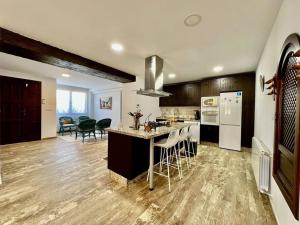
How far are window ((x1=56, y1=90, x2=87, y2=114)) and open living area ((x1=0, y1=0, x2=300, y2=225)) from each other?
10.3 ft

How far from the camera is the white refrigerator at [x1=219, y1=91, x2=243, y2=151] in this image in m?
4.43

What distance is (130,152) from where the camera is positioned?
237 centimetres

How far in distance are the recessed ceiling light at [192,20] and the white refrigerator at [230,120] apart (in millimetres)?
3266

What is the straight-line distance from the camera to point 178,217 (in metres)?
1.70

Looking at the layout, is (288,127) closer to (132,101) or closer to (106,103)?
(132,101)

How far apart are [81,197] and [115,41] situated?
8.43 feet

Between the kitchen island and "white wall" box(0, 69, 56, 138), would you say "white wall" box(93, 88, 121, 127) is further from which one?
the kitchen island

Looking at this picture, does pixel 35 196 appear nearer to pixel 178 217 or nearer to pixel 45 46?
pixel 178 217

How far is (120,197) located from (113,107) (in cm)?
643

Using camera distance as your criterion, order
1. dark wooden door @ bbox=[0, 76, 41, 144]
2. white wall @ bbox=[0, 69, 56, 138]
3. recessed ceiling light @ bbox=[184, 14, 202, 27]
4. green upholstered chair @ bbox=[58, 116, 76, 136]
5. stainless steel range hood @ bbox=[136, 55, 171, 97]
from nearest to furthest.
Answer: recessed ceiling light @ bbox=[184, 14, 202, 27] → stainless steel range hood @ bbox=[136, 55, 171, 97] → dark wooden door @ bbox=[0, 76, 41, 144] → white wall @ bbox=[0, 69, 56, 138] → green upholstered chair @ bbox=[58, 116, 76, 136]

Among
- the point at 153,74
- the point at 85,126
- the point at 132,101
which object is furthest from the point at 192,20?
the point at 85,126

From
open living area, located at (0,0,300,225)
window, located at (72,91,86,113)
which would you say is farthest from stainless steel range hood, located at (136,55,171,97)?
window, located at (72,91,86,113)

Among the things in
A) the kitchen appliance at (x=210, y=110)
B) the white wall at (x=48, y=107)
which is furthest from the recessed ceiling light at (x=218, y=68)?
the white wall at (x=48, y=107)

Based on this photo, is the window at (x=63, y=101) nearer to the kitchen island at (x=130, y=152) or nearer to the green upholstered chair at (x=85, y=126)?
the green upholstered chair at (x=85, y=126)
